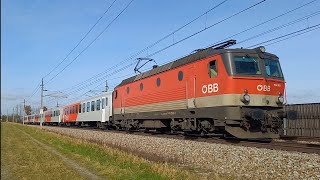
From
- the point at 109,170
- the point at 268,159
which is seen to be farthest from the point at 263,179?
the point at 109,170

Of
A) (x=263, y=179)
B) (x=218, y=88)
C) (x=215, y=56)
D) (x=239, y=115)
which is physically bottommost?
(x=263, y=179)

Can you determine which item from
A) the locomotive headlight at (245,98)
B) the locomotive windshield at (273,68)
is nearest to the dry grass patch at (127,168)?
the locomotive headlight at (245,98)

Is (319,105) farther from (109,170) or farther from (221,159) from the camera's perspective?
(109,170)

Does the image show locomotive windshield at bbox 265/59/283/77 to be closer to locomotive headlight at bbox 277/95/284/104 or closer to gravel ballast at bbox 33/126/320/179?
locomotive headlight at bbox 277/95/284/104

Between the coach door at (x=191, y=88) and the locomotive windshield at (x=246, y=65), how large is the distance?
248 cm

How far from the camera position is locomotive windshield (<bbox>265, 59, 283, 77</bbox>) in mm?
15281

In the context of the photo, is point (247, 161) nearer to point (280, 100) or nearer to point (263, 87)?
point (263, 87)

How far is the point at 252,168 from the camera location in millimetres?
9461

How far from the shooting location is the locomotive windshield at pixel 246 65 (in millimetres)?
14680

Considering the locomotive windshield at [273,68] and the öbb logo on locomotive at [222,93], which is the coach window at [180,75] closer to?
the öbb logo on locomotive at [222,93]

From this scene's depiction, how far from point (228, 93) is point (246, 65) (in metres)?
1.51

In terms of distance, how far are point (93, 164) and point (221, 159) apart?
12.3 ft

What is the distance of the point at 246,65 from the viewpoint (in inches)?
585

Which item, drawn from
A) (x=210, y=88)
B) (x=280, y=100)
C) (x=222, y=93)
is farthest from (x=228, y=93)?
(x=280, y=100)
